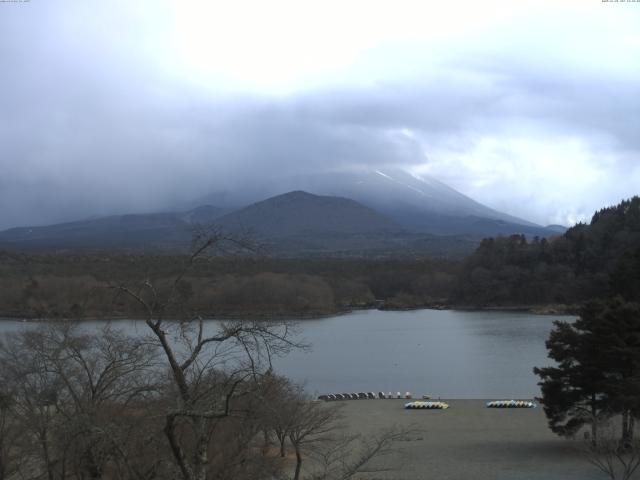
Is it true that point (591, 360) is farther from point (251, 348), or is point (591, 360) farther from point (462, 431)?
point (251, 348)

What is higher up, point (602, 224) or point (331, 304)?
point (602, 224)

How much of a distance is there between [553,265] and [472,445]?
5106 cm

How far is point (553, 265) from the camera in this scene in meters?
65.3

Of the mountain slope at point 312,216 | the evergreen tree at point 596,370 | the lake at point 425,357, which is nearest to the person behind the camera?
the evergreen tree at point 596,370

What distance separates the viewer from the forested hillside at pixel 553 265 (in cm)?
6181

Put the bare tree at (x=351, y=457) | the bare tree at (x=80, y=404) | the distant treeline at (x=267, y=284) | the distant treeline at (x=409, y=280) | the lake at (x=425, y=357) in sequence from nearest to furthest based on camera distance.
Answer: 1. the bare tree at (x=80, y=404)
2. the bare tree at (x=351, y=457)
3. the lake at (x=425, y=357)
4. the distant treeline at (x=267, y=284)
5. the distant treeline at (x=409, y=280)

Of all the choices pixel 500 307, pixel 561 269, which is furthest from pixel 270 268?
pixel 561 269

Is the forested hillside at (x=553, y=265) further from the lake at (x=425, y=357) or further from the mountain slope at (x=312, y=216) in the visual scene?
the mountain slope at (x=312, y=216)

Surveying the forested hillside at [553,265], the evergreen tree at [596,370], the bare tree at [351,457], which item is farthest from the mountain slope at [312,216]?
the bare tree at [351,457]

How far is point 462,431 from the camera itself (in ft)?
63.8

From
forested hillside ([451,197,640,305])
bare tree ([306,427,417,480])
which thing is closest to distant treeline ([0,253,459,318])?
forested hillside ([451,197,640,305])

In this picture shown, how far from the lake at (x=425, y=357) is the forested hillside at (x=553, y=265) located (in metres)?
10.5

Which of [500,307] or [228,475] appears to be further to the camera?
[500,307]

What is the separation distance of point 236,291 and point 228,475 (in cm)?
4972
